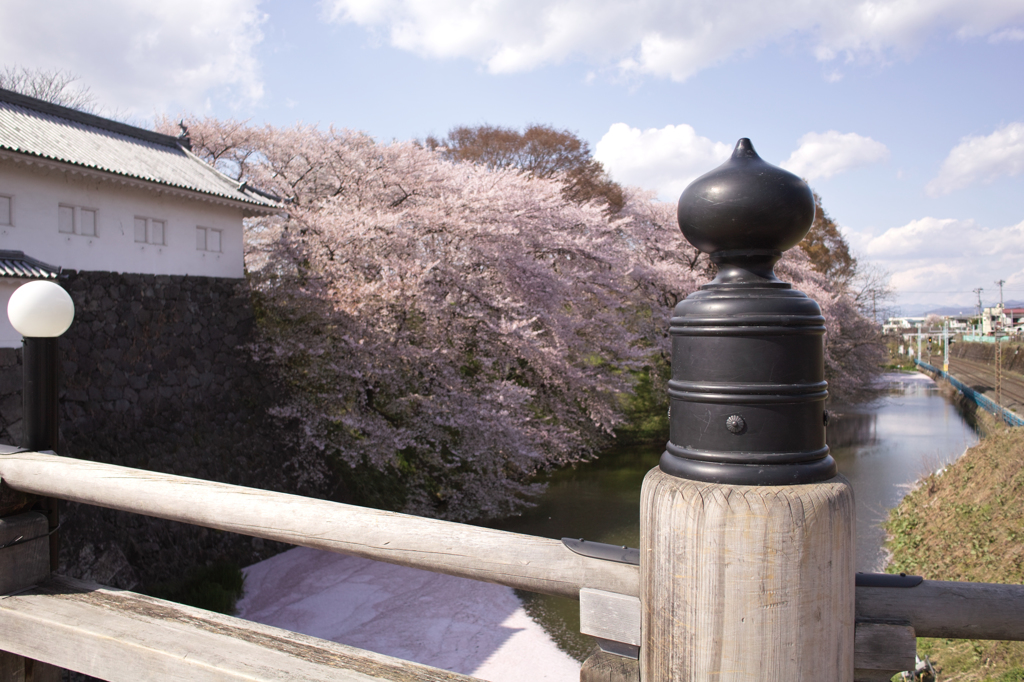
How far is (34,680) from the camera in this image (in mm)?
1813

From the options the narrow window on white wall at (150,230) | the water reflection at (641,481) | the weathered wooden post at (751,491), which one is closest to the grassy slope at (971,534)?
the water reflection at (641,481)

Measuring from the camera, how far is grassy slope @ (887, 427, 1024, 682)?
5.93m

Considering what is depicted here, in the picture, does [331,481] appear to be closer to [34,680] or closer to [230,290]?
[230,290]

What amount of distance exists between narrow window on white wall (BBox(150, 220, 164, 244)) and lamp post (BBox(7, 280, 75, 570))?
8238 millimetres

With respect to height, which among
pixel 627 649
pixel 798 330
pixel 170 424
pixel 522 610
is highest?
pixel 798 330

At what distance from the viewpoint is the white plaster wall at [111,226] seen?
759cm

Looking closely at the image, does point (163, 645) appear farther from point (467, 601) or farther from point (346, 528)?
point (467, 601)

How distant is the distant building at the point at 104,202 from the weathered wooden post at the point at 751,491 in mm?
8111

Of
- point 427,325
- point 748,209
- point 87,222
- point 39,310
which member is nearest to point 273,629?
point 39,310

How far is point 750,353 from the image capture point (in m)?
0.96

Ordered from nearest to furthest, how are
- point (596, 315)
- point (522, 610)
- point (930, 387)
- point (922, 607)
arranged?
point (922, 607) → point (522, 610) → point (596, 315) → point (930, 387)

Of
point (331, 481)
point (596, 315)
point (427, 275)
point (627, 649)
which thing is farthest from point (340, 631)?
point (596, 315)

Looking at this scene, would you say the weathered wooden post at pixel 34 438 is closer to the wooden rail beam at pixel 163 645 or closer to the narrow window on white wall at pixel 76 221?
the wooden rail beam at pixel 163 645

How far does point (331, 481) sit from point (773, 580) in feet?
32.4
